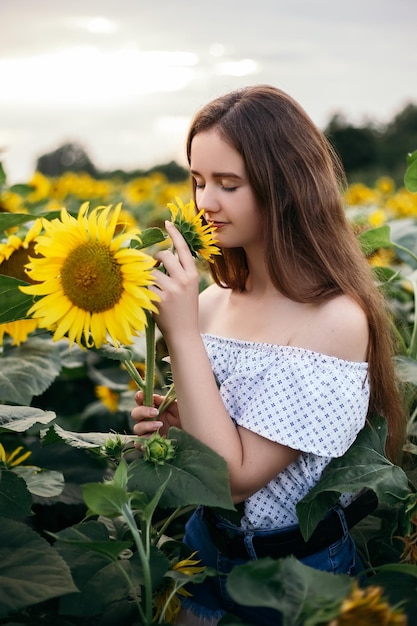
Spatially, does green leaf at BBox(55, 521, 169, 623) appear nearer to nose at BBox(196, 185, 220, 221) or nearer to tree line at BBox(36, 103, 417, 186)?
nose at BBox(196, 185, 220, 221)

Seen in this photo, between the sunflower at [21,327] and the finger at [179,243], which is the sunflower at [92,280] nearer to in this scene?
the finger at [179,243]

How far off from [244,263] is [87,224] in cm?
52

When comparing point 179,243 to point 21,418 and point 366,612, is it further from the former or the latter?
point 366,612

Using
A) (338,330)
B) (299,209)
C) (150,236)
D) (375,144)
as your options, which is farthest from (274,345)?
(375,144)

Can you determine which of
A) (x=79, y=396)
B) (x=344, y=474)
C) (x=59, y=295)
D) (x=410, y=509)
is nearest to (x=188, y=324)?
(x=59, y=295)

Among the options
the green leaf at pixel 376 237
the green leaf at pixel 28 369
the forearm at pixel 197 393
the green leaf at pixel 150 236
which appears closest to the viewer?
the green leaf at pixel 150 236

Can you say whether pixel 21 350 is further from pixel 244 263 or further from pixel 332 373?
pixel 332 373

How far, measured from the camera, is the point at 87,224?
2.99 feet

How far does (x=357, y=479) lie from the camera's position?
1050mm

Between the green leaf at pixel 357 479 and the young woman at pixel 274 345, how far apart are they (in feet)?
0.08

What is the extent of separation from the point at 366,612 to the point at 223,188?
0.67 metres

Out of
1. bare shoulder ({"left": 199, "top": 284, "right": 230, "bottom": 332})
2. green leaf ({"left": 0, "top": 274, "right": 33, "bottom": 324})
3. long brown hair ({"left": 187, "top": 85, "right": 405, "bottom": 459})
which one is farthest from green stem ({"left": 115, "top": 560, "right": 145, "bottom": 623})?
bare shoulder ({"left": 199, "top": 284, "right": 230, "bottom": 332})

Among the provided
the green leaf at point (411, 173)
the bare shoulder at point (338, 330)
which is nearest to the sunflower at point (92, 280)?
the bare shoulder at point (338, 330)

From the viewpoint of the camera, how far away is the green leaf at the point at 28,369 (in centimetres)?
141
